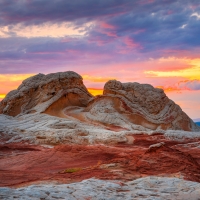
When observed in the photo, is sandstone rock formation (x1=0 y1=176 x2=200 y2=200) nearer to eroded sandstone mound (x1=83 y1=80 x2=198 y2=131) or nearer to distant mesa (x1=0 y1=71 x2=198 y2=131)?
eroded sandstone mound (x1=83 y1=80 x2=198 y2=131)

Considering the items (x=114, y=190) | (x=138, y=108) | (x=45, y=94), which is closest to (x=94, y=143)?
(x=138, y=108)

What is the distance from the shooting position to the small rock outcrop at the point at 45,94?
30984 mm

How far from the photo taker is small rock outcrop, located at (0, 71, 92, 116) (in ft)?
102

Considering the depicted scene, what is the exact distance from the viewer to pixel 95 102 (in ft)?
104

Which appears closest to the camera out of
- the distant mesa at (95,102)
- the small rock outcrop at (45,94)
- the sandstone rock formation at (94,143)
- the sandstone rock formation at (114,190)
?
the sandstone rock formation at (114,190)

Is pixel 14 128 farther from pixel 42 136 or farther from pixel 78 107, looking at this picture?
pixel 78 107

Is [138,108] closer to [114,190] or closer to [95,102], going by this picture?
[95,102]

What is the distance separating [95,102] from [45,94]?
4068mm

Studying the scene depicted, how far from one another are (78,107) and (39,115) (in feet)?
17.5

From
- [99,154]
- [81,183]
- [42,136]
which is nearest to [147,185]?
[81,183]

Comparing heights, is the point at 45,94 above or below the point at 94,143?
above

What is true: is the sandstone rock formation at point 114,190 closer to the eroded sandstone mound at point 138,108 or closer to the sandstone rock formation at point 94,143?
the sandstone rock formation at point 94,143

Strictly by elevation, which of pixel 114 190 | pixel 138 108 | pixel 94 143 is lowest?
pixel 114 190

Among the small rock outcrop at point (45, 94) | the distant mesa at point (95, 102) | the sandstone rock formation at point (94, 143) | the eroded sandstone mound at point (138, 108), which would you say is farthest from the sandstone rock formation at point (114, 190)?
the small rock outcrop at point (45, 94)
